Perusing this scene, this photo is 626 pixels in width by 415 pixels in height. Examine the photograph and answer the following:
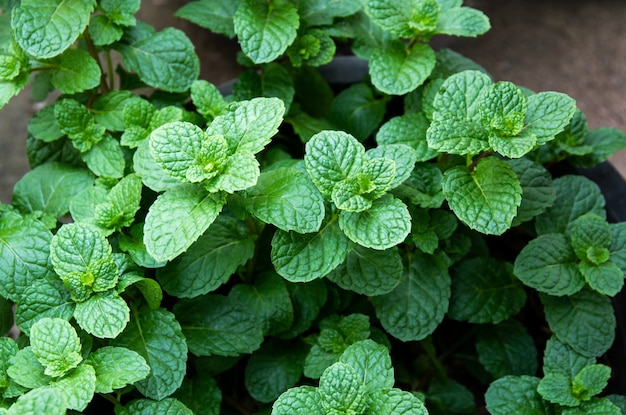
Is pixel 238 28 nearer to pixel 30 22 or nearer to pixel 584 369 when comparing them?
pixel 30 22

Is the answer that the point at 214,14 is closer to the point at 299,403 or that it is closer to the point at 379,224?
the point at 379,224

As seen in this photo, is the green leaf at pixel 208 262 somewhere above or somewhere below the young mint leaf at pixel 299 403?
above

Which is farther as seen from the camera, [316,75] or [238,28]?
[316,75]

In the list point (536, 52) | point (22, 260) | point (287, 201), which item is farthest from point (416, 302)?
point (536, 52)

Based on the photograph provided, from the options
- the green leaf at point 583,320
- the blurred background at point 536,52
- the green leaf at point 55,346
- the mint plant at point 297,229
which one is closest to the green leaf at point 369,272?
the mint plant at point 297,229

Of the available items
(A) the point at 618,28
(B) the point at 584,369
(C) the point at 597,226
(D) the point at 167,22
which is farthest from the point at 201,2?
(A) the point at 618,28

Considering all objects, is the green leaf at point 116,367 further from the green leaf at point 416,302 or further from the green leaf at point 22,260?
the green leaf at point 416,302

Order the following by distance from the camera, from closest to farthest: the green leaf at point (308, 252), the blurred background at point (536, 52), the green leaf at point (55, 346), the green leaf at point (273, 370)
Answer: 1. the green leaf at point (55, 346)
2. the green leaf at point (308, 252)
3. the green leaf at point (273, 370)
4. the blurred background at point (536, 52)
